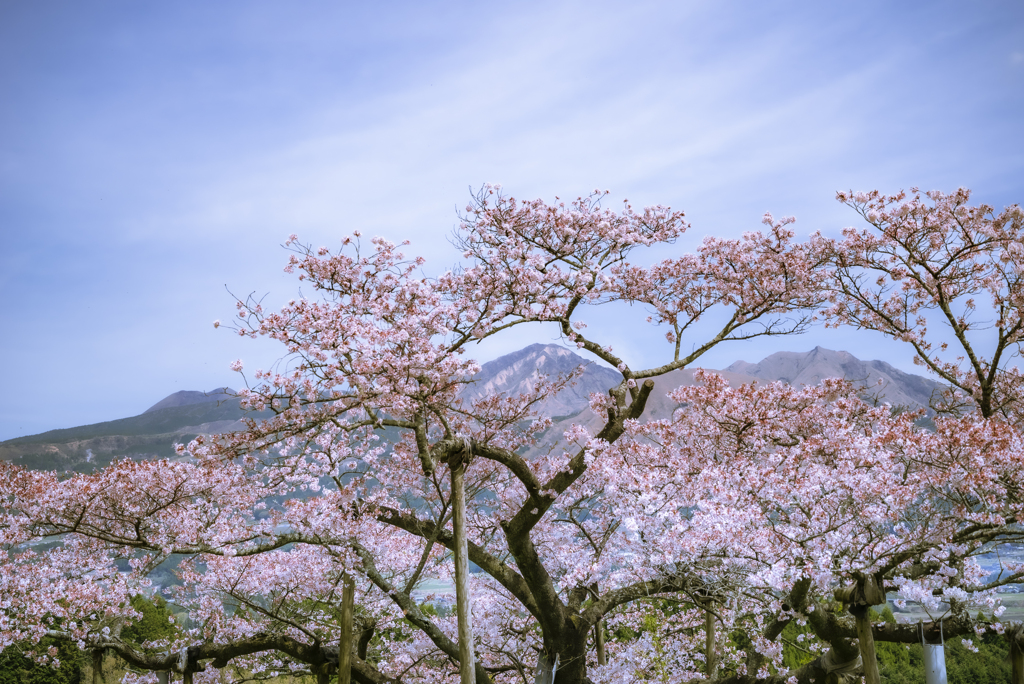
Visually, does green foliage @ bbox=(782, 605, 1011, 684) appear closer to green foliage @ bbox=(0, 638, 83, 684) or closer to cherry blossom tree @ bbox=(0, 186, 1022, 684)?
cherry blossom tree @ bbox=(0, 186, 1022, 684)

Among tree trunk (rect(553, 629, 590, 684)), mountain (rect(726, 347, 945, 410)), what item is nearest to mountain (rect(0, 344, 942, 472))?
mountain (rect(726, 347, 945, 410))

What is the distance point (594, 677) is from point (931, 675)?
3.91 m

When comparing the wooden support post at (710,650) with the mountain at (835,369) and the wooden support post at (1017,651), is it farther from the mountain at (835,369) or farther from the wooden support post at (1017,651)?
the mountain at (835,369)

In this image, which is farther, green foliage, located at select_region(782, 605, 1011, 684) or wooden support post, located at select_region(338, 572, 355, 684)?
green foliage, located at select_region(782, 605, 1011, 684)

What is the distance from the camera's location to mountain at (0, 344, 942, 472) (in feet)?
29.9

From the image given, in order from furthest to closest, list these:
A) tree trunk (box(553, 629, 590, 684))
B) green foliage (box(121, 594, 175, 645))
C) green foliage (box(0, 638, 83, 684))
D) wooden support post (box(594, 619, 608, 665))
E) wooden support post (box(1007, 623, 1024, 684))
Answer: green foliage (box(121, 594, 175, 645)), green foliage (box(0, 638, 83, 684)), wooden support post (box(594, 619, 608, 665)), tree trunk (box(553, 629, 590, 684)), wooden support post (box(1007, 623, 1024, 684))

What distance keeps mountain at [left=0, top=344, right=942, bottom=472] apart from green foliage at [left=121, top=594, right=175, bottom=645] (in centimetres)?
324

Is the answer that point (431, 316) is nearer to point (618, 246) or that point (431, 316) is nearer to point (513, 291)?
point (513, 291)

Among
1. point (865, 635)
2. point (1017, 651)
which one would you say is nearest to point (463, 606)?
point (865, 635)

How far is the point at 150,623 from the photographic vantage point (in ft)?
46.5

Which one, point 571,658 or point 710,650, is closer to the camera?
point 571,658

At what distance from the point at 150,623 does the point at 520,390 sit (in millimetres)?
11029

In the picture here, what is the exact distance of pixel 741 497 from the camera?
5.91 meters

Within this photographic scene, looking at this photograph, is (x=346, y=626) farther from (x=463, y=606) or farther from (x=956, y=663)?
(x=956, y=663)
